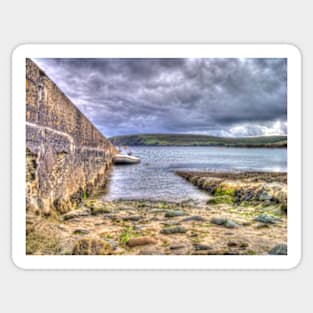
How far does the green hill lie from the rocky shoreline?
0.38 meters

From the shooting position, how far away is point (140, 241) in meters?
2.64

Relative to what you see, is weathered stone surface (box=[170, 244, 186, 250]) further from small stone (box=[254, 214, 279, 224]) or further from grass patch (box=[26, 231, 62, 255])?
grass patch (box=[26, 231, 62, 255])

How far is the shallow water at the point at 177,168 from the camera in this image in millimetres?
2799

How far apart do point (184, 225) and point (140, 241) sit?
538 millimetres

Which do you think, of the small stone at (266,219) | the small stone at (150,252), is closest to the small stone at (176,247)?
the small stone at (150,252)

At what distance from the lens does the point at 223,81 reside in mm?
2686

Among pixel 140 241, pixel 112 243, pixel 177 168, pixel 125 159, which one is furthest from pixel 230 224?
pixel 125 159

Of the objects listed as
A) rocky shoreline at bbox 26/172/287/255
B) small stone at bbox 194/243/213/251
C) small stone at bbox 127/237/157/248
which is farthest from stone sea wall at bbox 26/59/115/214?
small stone at bbox 194/243/213/251

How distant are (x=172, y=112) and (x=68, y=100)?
4.05ft

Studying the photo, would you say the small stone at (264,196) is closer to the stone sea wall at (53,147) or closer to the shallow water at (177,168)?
the shallow water at (177,168)

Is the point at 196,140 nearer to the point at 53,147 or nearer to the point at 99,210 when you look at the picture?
the point at 99,210

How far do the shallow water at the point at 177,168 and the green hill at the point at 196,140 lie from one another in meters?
0.06
